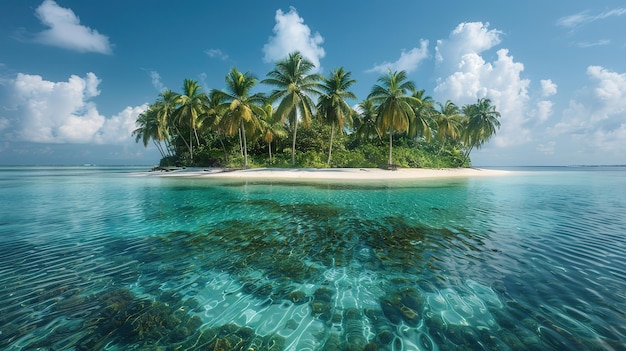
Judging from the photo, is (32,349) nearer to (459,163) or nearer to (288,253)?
(288,253)

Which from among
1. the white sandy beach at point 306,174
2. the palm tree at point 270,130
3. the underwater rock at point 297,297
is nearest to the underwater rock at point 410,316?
the underwater rock at point 297,297

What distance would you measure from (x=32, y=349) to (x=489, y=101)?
5588 centimetres

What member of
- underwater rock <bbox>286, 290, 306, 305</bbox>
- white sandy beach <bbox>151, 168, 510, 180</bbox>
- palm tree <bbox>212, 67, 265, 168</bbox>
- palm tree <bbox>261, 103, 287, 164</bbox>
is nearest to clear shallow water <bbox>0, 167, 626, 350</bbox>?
underwater rock <bbox>286, 290, 306, 305</bbox>

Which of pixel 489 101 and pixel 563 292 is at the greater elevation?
pixel 489 101

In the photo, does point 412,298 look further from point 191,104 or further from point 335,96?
point 191,104

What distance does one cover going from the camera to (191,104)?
37062 millimetres

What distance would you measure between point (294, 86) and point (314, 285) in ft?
101

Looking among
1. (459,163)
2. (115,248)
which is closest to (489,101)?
(459,163)

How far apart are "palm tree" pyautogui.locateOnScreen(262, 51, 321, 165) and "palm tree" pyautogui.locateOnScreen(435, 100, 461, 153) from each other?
23.5 metres

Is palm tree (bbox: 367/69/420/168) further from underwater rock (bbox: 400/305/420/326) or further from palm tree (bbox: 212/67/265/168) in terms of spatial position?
underwater rock (bbox: 400/305/420/326)

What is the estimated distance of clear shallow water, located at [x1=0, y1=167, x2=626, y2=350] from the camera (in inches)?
129

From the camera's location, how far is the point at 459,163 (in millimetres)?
48750

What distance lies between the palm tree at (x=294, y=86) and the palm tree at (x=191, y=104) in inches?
425

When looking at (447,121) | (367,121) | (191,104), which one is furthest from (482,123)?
(191,104)
